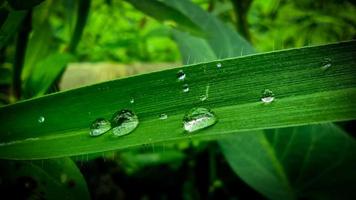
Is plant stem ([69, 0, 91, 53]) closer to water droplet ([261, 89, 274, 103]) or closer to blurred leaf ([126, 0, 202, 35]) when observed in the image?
blurred leaf ([126, 0, 202, 35])

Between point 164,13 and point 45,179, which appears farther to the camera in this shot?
point 164,13

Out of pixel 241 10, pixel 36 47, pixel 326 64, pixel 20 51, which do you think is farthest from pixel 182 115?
pixel 241 10

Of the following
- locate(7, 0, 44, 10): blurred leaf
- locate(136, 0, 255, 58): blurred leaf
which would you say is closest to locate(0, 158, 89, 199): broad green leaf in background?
locate(7, 0, 44, 10): blurred leaf

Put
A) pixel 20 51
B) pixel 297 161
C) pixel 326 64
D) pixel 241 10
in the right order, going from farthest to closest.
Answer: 1. pixel 241 10
2. pixel 297 161
3. pixel 20 51
4. pixel 326 64

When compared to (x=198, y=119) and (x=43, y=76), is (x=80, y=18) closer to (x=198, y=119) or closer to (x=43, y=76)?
(x=43, y=76)

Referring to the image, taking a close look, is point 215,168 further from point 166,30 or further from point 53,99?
point 53,99

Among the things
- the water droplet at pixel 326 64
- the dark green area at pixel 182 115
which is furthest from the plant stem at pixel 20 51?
the water droplet at pixel 326 64
